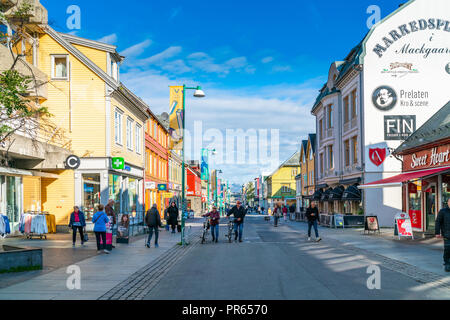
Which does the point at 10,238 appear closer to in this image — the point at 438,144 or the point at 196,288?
the point at 196,288

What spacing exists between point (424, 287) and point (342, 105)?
91.6ft

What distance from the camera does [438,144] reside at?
→ 20109mm

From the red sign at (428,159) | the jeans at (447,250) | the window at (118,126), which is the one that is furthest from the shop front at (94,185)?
the jeans at (447,250)

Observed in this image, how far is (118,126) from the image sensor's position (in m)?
28.2

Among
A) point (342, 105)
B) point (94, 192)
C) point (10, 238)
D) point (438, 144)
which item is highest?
point (342, 105)

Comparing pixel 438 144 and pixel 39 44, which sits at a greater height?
pixel 39 44

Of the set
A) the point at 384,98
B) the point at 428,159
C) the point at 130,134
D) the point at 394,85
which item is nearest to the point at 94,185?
the point at 130,134

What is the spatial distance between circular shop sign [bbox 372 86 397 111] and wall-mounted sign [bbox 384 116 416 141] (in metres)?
0.71

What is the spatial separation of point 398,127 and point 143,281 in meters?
23.8

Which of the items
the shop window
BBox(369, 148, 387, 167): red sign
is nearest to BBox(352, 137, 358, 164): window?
BBox(369, 148, 387, 167): red sign

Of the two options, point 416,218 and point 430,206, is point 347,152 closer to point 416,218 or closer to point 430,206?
point 416,218

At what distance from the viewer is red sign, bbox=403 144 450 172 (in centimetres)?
1949

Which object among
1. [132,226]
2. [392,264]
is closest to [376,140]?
[132,226]

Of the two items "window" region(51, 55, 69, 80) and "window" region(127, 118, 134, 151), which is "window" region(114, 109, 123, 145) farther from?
"window" region(51, 55, 69, 80)
